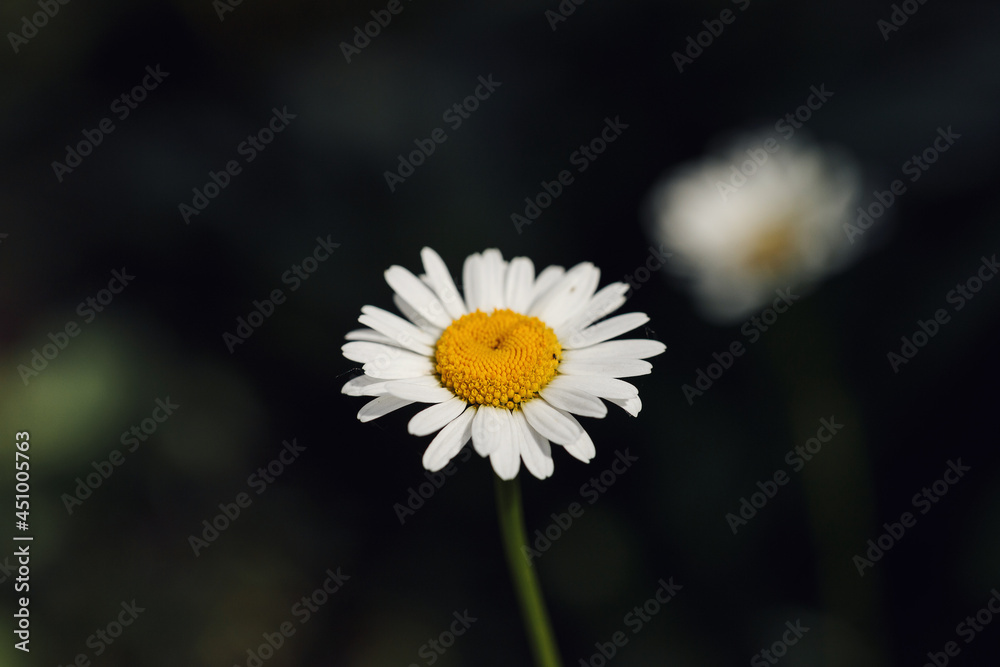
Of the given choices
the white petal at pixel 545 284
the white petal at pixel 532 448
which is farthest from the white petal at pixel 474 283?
the white petal at pixel 532 448

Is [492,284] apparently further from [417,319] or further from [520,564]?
[520,564]

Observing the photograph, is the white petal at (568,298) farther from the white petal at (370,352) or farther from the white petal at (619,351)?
the white petal at (370,352)

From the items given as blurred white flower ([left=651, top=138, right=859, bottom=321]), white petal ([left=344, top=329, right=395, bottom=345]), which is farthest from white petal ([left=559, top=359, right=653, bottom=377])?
blurred white flower ([left=651, top=138, right=859, bottom=321])

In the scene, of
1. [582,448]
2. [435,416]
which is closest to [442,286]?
[435,416]

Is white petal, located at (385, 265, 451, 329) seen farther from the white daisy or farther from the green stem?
the green stem

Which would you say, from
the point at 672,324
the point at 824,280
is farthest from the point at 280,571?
the point at 824,280
